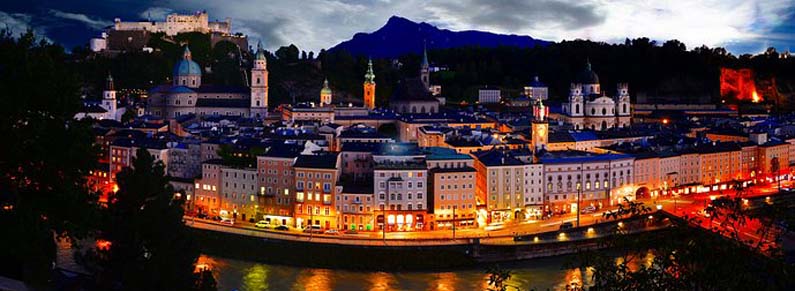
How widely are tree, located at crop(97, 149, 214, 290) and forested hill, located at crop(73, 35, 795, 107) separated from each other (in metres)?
31.6

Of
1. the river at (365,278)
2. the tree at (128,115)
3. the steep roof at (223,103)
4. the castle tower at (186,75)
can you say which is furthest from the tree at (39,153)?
the castle tower at (186,75)

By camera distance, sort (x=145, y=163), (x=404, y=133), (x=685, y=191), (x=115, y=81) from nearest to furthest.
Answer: (x=145, y=163) < (x=685, y=191) < (x=404, y=133) < (x=115, y=81)

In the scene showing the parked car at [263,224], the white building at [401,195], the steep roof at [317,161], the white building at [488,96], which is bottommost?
the parked car at [263,224]

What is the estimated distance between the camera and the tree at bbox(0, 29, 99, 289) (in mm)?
6062

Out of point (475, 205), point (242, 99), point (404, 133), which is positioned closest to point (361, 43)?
point (242, 99)

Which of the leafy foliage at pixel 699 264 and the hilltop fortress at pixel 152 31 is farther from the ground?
the hilltop fortress at pixel 152 31

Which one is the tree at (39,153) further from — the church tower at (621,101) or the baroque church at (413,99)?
the church tower at (621,101)

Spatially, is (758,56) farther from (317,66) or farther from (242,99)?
(242,99)

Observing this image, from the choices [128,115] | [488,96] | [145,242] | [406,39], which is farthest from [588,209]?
[406,39]

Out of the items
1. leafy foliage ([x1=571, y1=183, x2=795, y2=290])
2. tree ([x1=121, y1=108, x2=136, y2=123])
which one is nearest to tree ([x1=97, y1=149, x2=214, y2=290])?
leafy foliage ([x1=571, y1=183, x2=795, y2=290])

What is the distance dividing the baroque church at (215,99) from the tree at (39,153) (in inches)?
1054

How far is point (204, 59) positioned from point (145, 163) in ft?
118

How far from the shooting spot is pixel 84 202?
247 inches

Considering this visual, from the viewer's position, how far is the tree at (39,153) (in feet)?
19.9
